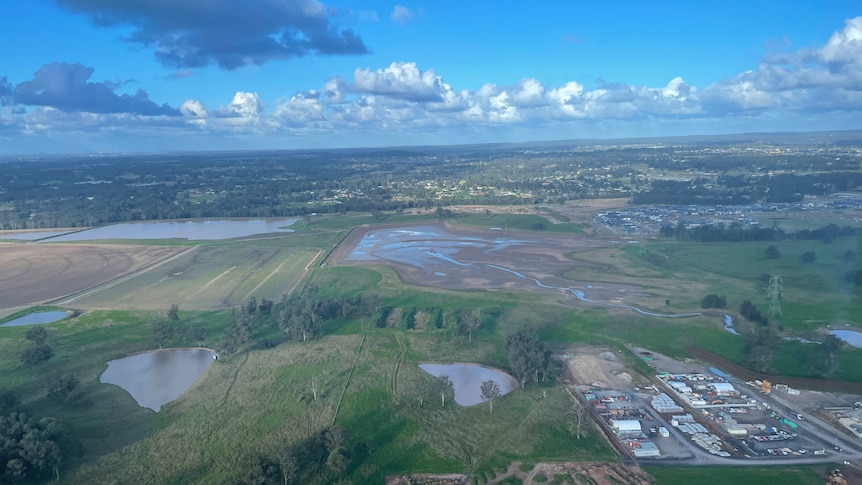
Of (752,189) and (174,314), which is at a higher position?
(752,189)

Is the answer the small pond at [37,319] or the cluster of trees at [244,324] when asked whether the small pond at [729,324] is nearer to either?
the cluster of trees at [244,324]

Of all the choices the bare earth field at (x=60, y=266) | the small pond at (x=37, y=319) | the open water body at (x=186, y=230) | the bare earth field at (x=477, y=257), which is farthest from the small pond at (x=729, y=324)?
the open water body at (x=186, y=230)

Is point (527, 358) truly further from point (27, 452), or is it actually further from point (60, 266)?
point (60, 266)

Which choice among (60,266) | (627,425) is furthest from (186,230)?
(627,425)

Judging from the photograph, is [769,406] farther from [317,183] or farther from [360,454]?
[317,183]

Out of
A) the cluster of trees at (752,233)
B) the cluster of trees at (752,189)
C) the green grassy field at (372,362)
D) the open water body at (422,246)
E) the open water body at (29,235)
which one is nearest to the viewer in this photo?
the green grassy field at (372,362)

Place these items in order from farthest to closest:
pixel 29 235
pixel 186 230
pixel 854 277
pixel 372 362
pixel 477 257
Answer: pixel 186 230, pixel 29 235, pixel 477 257, pixel 854 277, pixel 372 362
